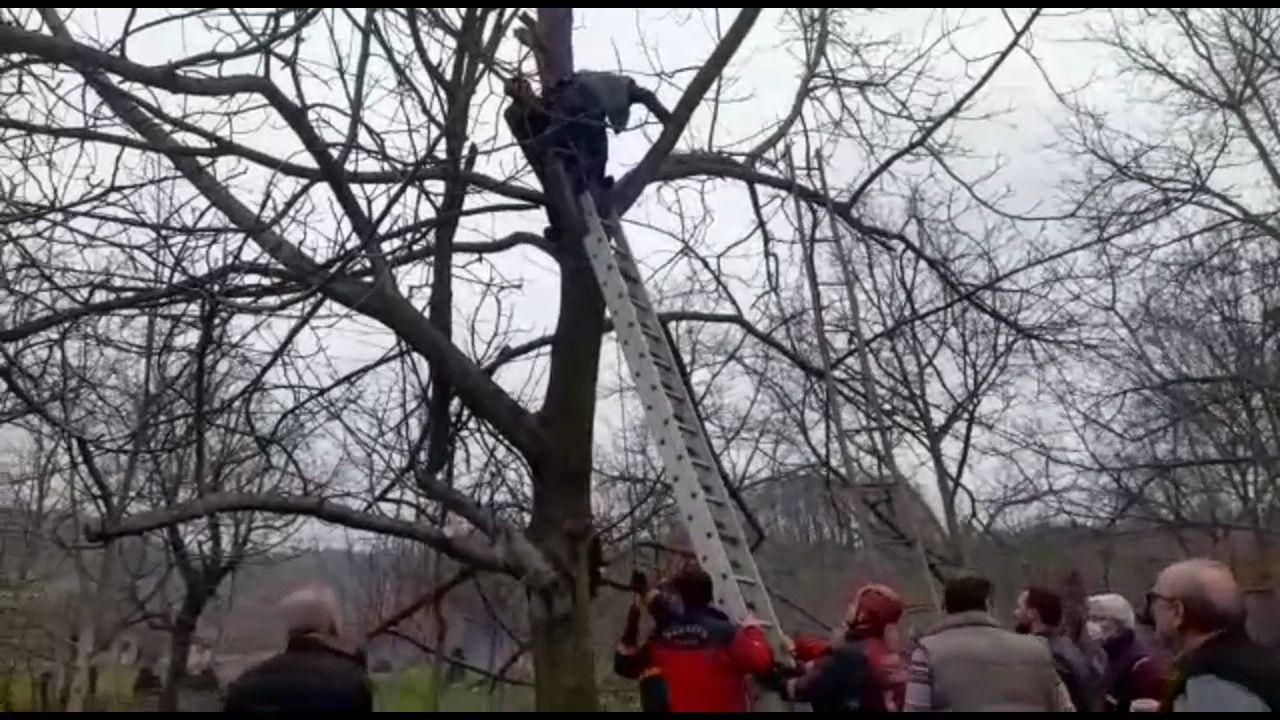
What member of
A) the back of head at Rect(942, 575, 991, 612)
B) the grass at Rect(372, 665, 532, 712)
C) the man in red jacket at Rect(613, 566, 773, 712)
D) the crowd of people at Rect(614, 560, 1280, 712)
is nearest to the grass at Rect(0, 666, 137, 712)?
the grass at Rect(372, 665, 532, 712)

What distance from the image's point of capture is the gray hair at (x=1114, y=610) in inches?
250

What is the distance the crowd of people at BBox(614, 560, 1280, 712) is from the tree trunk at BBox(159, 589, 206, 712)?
15783 millimetres

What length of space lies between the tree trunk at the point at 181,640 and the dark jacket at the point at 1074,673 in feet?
52.7

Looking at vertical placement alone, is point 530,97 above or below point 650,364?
above

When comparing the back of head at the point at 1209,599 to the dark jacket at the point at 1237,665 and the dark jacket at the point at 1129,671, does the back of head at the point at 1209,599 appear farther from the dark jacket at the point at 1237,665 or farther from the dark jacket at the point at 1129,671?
the dark jacket at the point at 1129,671

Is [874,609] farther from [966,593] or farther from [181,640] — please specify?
[181,640]

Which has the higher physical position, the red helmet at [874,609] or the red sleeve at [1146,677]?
the red helmet at [874,609]

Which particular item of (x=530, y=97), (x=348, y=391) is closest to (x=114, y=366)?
(x=348, y=391)

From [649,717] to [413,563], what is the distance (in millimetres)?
12629

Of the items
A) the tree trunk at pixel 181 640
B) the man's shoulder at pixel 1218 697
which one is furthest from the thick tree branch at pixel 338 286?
the tree trunk at pixel 181 640

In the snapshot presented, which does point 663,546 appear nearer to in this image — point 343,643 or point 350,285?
point 350,285

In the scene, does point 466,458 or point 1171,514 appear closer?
point 466,458

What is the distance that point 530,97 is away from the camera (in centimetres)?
660

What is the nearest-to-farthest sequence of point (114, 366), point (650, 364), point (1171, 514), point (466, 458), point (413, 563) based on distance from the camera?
point (650, 364) → point (114, 366) → point (466, 458) → point (413, 563) → point (1171, 514)
